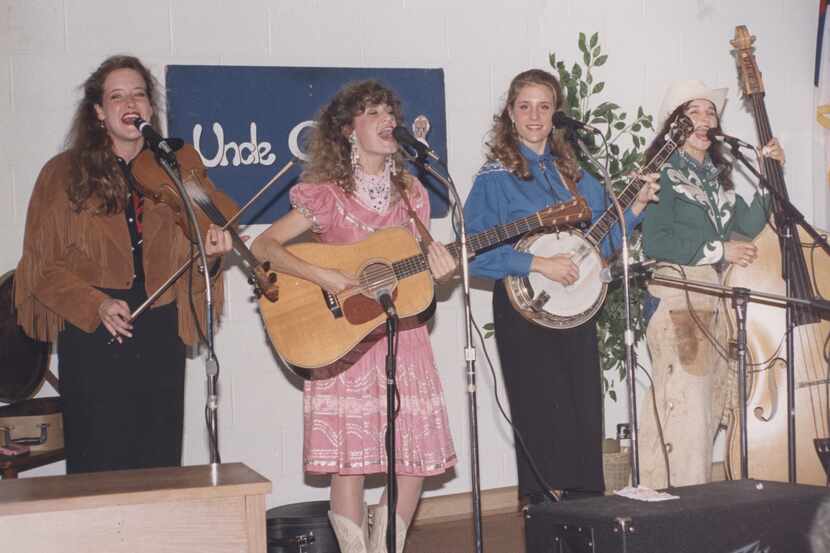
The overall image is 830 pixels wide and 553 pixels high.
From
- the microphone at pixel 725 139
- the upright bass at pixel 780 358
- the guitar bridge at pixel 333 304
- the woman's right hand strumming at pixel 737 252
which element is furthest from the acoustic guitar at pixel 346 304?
the upright bass at pixel 780 358

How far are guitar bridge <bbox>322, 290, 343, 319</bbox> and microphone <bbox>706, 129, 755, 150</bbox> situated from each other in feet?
4.91

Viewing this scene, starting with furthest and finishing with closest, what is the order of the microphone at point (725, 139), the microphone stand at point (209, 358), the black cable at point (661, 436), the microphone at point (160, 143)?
1. the black cable at point (661, 436)
2. the microphone at point (725, 139)
3. the microphone at point (160, 143)
4. the microphone stand at point (209, 358)

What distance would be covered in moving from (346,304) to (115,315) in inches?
28.6

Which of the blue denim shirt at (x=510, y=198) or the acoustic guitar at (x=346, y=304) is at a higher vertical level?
the blue denim shirt at (x=510, y=198)

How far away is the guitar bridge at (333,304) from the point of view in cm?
353

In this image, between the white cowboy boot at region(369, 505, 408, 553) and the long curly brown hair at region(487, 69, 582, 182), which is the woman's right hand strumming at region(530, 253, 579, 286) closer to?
the long curly brown hair at region(487, 69, 582, 182)

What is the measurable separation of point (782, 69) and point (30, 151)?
383 centimetres

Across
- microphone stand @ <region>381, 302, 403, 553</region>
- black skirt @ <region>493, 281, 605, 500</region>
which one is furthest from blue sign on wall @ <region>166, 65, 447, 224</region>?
microphone stand @ <region>381, 302, 403, 553</region>

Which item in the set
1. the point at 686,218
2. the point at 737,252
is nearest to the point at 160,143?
the point at 686,218

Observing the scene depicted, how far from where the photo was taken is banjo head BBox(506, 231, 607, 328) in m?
3.77

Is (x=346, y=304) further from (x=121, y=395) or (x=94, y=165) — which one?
(x=94, y=165)

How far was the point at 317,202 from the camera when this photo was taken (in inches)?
144

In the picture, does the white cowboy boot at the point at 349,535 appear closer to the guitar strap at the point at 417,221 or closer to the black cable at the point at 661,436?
the guitar strap at the point at 417,221

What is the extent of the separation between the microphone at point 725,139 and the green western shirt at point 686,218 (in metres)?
0.17
